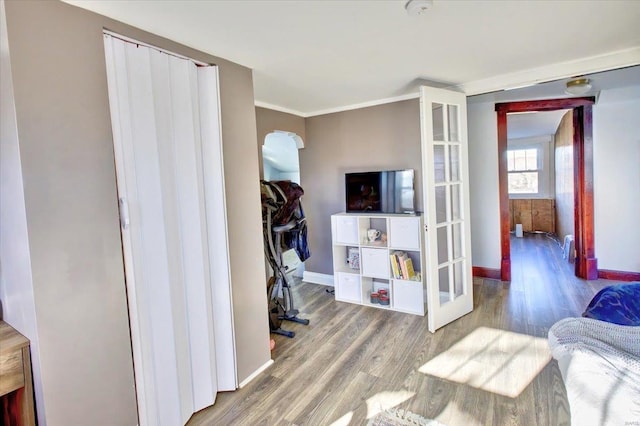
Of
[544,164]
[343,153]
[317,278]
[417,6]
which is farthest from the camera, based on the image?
[544,164]

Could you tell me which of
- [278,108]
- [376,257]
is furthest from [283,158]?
[376,257]

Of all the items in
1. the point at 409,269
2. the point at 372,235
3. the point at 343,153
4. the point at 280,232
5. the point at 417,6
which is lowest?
the point at 409,269

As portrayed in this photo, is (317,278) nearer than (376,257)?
No

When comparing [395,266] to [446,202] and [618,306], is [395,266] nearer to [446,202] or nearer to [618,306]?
[446,202]

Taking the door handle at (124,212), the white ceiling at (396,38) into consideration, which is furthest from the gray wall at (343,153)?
the door handle at (124,212)

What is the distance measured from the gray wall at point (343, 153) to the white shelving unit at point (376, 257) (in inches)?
16.2

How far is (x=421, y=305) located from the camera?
3.28 metres

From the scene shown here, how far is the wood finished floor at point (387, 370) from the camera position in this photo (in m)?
1.90

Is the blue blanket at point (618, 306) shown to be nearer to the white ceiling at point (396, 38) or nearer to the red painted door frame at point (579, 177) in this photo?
the white ceiling at point (396, 38)

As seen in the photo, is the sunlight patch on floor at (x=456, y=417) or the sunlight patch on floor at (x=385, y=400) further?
the sunlight patch on floor at (x=385, y=400)

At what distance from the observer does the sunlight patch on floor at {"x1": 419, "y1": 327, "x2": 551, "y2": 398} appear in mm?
2135

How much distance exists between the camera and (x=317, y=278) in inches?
172

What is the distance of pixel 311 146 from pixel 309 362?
2653 millimetres

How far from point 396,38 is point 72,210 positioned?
1.98m
